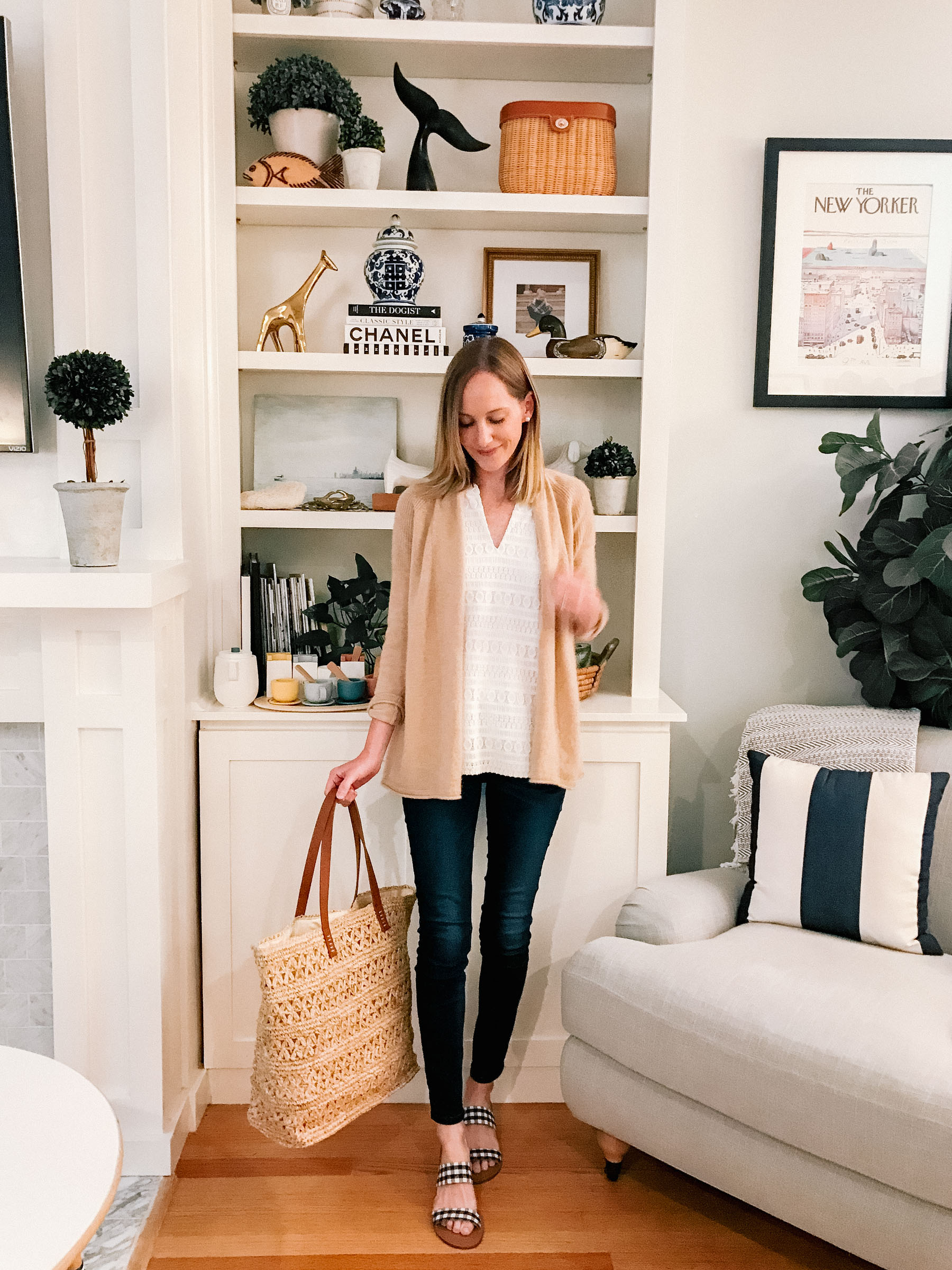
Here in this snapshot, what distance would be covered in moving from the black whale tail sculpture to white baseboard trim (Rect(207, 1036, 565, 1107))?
1.92 metres

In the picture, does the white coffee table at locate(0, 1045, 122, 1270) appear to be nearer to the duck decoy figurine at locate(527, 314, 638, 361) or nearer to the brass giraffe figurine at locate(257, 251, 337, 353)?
the brass giraffe figurine at locate(257, 251, 337, 353)

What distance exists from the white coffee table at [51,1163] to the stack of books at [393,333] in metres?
1.55

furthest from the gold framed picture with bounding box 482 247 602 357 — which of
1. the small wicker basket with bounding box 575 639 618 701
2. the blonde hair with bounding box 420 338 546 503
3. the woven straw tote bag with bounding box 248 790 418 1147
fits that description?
the woven straw tote bag with bounding box 248 790 418 1147

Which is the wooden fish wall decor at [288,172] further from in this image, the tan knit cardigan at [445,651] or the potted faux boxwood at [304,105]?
the tan knit cardigan at [445,651]

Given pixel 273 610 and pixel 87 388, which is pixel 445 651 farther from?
pixel 87 388

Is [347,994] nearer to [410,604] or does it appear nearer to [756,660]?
[410,604]

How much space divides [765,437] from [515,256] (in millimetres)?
769

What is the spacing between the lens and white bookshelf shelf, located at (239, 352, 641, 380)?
2162 mm

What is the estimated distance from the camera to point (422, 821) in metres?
1.83

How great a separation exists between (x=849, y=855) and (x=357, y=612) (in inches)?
45.6

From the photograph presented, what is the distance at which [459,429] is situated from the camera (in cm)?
179

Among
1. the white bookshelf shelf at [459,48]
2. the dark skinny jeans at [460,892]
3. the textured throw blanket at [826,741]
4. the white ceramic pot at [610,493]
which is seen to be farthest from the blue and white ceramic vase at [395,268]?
the textured throw blanket at [826,741]

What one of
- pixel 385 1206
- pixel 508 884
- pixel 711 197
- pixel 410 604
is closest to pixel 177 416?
pixel 410 604

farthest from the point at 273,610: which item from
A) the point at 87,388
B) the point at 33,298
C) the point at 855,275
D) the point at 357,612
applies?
the point at 855,275
